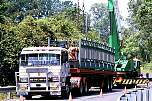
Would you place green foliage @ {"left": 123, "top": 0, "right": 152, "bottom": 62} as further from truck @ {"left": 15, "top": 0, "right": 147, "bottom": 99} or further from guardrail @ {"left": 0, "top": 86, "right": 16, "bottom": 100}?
guardrail @ {"left": 0, "top": 86, "right": 16, "bottom": 100}

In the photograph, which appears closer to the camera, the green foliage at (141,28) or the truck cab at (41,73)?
the truck cab at (41,73)

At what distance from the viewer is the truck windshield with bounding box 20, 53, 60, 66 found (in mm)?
25828

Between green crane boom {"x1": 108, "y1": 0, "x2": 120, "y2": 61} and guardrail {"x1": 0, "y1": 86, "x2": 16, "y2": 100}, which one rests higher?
green crane boom {"x1": 108, "y1": 0, "x2": 120, "y2": 61}

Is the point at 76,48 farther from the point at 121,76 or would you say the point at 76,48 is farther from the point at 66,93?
the point at 121,76

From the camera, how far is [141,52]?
100188 millimetres

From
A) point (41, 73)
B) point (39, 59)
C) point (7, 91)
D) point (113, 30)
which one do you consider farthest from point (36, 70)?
point (113, 30)

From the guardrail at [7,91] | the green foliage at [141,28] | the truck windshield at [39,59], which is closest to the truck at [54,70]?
the truck windshield at [39,59]

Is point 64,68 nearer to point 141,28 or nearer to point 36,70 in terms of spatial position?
point 36,70

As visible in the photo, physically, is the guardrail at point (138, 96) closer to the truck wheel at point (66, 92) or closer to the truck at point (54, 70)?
the truck at point (54, 70)

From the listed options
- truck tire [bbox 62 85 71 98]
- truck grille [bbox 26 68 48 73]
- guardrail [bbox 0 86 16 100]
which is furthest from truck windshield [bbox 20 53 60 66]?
guardrail [bbox 0 86 16 100]

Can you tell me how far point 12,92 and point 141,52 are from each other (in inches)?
2905

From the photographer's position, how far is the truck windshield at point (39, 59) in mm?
25828

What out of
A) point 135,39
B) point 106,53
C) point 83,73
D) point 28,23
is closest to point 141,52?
point 135,39

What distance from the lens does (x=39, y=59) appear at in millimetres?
26016
